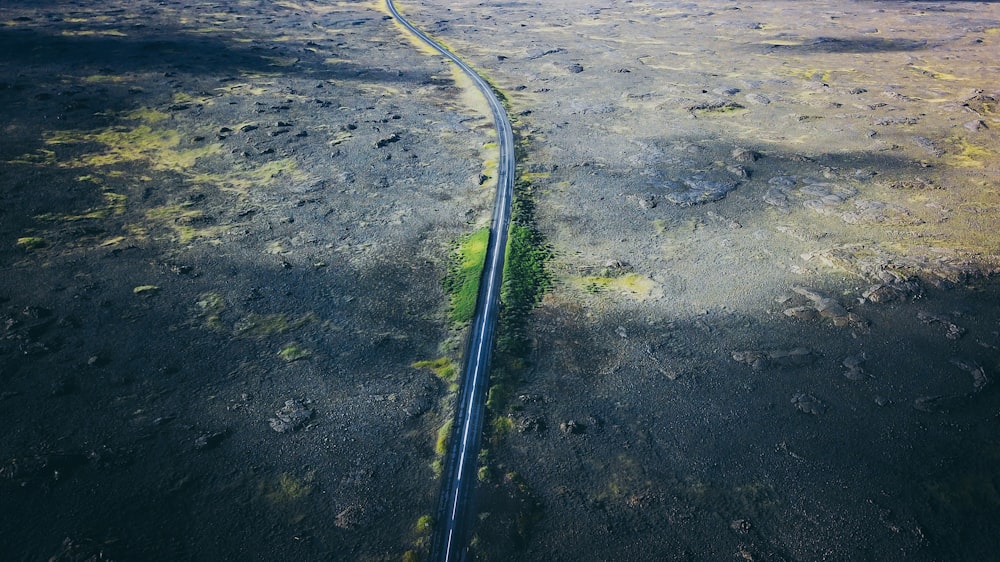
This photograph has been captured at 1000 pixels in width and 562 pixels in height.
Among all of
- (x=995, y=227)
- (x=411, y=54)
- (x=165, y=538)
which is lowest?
(x=165, y=538)

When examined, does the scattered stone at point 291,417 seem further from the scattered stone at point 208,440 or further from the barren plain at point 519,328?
the scattered stone at point 208,440

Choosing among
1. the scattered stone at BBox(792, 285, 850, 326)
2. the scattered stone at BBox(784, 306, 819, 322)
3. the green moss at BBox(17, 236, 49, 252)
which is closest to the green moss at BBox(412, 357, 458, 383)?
the scattered stone at BBox(784, 306, 819, 322)

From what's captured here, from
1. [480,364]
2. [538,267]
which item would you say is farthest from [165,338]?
[538,267]

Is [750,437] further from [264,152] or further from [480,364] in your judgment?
[264,152]

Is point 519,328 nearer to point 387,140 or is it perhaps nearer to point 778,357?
point 778,357

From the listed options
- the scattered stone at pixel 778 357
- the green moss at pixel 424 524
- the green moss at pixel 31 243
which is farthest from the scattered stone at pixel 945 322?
the green moss at pixel 31 243
